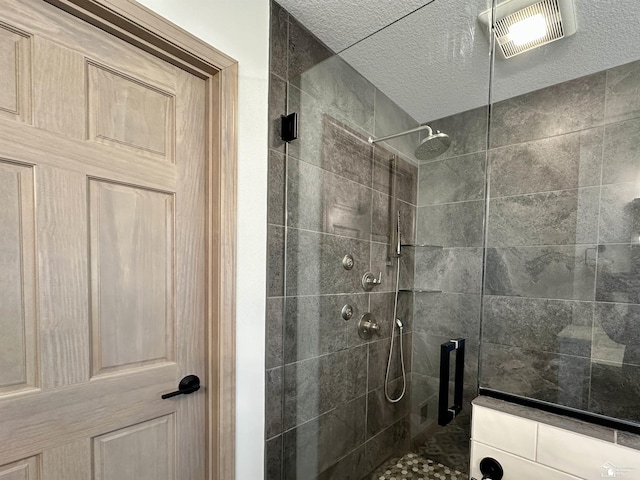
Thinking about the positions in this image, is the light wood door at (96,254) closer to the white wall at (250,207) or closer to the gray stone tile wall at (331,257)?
the white wall at (250,207)

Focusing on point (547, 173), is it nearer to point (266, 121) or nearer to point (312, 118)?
point (312, 118)

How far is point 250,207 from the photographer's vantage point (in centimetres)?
130

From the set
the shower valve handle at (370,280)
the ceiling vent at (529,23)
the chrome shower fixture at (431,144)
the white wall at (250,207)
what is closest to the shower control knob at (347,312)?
the shower valve handle at (370,280)

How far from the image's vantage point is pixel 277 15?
1395 millimetres

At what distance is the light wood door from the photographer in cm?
82

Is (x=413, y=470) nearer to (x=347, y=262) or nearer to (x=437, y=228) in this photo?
(x=347, y=262)

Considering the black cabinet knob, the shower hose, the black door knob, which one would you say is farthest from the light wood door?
the black cabinet knob

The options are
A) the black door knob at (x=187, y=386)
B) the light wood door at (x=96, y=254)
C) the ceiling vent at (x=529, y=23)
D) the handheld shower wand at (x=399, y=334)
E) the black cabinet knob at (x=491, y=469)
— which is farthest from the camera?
the handheld shower wand at (x=399, y=334)

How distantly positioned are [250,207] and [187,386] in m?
0.74

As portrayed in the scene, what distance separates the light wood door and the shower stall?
0.39m

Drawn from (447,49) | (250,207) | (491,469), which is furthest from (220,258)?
(447,49)

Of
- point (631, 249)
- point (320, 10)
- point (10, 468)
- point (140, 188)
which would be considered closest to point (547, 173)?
point (631, 249)

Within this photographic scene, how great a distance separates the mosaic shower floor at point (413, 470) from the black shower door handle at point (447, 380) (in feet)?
1.18

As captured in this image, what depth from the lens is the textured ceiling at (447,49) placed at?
1.31 meters
